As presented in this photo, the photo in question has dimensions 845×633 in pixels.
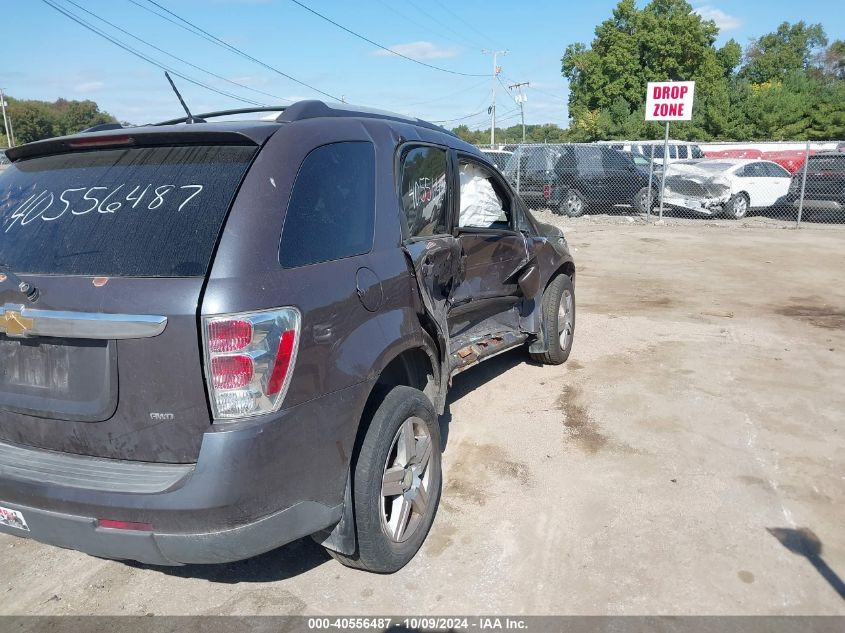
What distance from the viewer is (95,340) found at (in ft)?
7.63

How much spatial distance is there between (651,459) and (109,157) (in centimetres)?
340

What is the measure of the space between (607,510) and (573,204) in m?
15.5

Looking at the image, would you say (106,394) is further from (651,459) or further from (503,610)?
(651,459)

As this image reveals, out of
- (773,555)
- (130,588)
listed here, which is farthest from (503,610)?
(130,588)

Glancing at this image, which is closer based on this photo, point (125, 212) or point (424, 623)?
point (125, 212)

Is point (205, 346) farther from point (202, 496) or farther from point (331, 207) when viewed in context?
point (331, 207)

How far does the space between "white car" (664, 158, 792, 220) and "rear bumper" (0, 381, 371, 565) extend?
17.2 metres

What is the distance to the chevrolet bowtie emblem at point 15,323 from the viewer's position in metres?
2.40

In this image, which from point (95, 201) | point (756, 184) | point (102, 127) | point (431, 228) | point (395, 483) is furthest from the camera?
point (756, 184)

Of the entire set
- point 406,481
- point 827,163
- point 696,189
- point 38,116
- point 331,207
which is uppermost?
point 38,116

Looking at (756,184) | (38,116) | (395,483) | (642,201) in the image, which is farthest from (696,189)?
(38,116)

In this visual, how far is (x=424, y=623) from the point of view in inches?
108

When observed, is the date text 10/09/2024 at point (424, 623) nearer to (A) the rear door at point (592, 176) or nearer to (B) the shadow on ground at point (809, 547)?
(B) the shadow on ground at point (809, 547)

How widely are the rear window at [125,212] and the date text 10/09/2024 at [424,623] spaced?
5.03 ft
